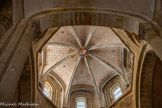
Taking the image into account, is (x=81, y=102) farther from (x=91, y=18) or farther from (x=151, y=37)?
(x=151, y=37)

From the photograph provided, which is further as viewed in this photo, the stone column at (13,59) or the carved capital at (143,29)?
the carved capital at (143,29)

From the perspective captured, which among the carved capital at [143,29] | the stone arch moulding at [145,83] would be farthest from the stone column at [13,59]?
the stone arch moulding at [145,83]

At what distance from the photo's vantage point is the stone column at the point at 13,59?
3.93 m

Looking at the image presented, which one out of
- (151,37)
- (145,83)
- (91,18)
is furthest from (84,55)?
(151,37)

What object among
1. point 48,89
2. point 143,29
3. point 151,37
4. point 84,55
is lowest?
point 48,89

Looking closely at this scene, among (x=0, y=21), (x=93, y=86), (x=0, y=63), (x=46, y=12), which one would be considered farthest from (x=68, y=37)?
(x=0, y=63)

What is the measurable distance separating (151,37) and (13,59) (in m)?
3.70

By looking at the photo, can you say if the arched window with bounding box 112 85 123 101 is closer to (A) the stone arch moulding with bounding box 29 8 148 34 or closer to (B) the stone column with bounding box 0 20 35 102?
(A) the stone arch moulding with bounding box 29 8 148 34

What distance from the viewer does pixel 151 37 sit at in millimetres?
5934

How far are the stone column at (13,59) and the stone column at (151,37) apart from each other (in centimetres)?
327

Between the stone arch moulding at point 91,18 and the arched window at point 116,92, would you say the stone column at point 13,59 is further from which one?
the arched window at point 116,92

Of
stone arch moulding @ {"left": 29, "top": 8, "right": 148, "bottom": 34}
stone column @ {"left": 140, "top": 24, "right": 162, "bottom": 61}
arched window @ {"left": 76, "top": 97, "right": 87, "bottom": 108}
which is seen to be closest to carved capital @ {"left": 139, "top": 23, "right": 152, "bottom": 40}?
stone column @ {"left": 140, "top": 24, "right": 162, "bottom": 61}

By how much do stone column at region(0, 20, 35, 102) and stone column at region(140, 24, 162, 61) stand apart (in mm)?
3270

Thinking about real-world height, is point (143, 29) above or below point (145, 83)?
above
